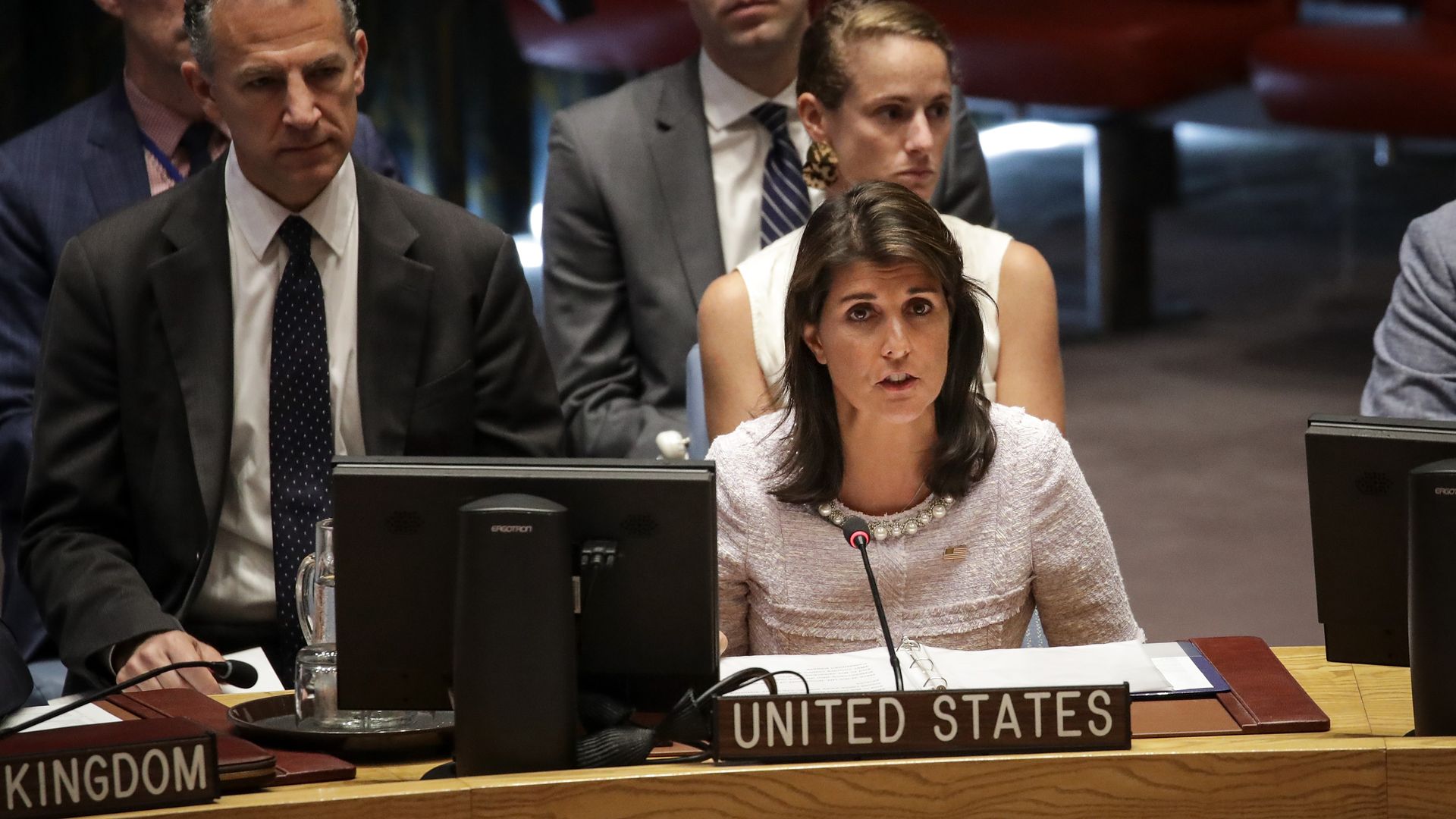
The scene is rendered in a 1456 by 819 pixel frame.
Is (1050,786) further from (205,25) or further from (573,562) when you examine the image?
(205,25)

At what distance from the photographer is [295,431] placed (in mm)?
2416

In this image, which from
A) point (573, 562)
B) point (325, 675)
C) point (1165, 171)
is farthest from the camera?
point (1165, 171)

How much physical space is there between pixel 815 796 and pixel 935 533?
568 mm

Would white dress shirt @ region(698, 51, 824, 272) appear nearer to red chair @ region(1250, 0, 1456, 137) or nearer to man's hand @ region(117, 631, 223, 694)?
man's hand @ region(117, 631, 223, 694)

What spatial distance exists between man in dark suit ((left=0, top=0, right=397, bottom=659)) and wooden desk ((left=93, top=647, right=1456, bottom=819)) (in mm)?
1387

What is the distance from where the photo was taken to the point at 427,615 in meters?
1.70

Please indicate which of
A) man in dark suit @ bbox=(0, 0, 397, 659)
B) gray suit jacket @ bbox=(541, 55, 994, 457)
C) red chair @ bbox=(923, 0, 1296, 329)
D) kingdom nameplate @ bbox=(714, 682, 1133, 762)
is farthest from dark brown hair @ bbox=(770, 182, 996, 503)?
red chair @ bbox=(923, 0, 1296, 329)

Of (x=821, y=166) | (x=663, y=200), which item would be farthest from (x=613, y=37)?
(x=821, y=166)

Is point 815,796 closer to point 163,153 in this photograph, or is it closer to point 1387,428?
point 1387,428

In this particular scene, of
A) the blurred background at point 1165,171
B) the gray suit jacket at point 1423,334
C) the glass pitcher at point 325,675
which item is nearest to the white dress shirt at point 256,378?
the glass pitcher at point 325,675

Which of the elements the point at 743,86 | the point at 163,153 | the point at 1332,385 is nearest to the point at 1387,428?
the point at 743,86

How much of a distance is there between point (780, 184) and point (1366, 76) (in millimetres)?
3137

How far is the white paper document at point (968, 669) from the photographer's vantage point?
5.88ft

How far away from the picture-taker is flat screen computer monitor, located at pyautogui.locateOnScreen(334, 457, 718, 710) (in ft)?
5.47
